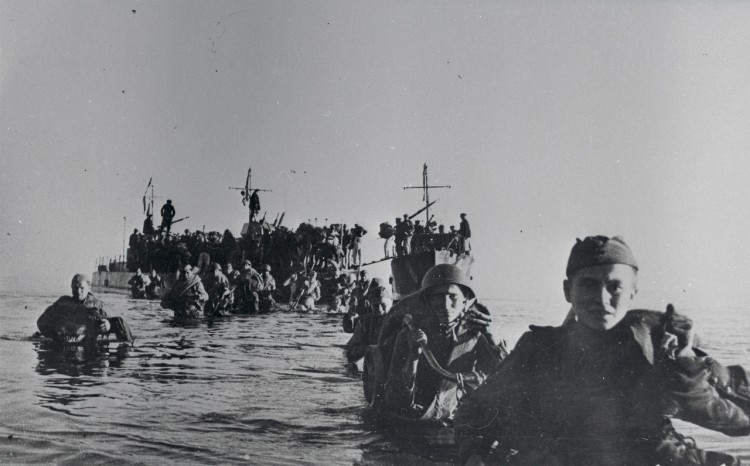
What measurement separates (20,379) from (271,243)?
27.6 meters

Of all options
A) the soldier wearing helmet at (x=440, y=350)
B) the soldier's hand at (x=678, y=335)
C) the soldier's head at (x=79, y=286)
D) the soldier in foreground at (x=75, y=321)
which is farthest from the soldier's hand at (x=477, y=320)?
the soldier in foreground at (x=75, y=321)

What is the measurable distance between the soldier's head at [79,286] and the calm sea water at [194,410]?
925 mm

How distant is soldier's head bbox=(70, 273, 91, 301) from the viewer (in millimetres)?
9267

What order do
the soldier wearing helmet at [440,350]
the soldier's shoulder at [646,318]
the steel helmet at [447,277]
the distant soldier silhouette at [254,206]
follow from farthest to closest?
1. the distant soldier silhouette at [254,206]
2. the steel helmet at [447,277]
3. the soldier wearing helmet at [440,350]
4. the soldier's shoulder at [646,318]

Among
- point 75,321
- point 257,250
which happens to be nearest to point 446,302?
point 75,321

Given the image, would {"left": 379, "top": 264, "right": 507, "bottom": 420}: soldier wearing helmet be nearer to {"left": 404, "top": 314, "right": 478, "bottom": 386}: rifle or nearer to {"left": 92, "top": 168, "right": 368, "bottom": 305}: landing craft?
{"left": 404, "top": 314, "right": 478, "bottom": 386}: rifle

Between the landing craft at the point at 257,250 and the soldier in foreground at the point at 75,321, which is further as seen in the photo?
the landing craft at the point at 257,250

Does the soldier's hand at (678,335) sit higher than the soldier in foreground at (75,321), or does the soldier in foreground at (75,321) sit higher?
the soldier's hand at (678,335)

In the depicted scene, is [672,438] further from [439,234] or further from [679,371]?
[439,234]

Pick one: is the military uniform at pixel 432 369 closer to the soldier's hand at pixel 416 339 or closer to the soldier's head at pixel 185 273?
the soldier's hand at pixel 416 339

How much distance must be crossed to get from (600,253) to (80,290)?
8329 millimetres

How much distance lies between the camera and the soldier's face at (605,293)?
2859 mm

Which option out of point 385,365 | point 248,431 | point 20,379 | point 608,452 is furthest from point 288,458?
point 20,379

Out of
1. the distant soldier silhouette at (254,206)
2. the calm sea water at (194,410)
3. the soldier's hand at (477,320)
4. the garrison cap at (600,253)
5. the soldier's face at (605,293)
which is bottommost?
the calm sea water at (194,410)
